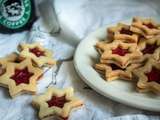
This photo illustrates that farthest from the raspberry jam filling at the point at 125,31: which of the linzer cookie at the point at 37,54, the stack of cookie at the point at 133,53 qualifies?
the linzer cookie at the point at 37,54

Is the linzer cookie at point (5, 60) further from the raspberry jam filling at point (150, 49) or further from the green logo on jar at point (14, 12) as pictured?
the raspberry jam filling at point (150, 49)

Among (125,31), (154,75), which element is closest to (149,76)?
(154,75)

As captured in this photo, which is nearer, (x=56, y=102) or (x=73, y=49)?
(x=56, y=102)

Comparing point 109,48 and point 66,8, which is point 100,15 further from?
point 109,48

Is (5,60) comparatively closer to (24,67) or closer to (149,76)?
(24,67)

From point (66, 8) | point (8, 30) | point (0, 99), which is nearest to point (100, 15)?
point (66, 8)

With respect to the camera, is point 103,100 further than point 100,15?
No
